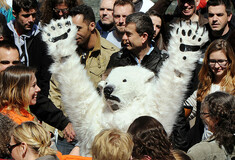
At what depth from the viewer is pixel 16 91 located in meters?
3.67

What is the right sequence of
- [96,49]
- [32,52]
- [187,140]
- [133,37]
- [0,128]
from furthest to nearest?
→ [32,52] → [96,49] → [133,37] → [187,140] → [0,128]

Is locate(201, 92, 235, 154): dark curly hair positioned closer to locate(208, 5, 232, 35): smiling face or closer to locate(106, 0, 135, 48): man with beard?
locate(208, 5, 232, 35): smiling face

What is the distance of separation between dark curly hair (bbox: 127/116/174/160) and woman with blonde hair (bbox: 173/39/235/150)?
1345 mm

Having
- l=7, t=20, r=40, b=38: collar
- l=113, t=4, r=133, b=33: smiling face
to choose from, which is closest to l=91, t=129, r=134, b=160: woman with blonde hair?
l=113, t=4, r=133, b=33: smiling face

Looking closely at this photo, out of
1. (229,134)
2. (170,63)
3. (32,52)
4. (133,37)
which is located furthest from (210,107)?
(32,52)

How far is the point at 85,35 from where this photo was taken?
4.93m

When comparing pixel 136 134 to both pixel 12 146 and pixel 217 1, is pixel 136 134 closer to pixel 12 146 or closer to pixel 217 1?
pixel 12 146

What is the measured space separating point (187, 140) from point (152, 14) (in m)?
2.29

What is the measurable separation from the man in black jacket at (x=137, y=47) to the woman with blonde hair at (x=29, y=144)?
1.67 metres

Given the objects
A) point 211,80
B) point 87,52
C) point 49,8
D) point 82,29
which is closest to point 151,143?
point 211,80

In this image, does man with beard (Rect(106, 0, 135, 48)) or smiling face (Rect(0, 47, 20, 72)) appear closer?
smiling face (Rect(0, 47, 20, 72))

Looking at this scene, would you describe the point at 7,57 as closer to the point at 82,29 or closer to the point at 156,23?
the point at 82,29

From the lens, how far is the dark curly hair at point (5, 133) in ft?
10.4

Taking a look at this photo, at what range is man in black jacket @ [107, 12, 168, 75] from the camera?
4504 mm
